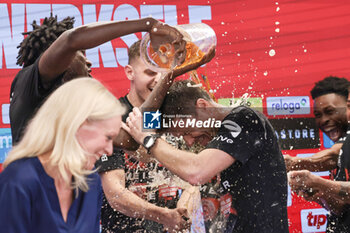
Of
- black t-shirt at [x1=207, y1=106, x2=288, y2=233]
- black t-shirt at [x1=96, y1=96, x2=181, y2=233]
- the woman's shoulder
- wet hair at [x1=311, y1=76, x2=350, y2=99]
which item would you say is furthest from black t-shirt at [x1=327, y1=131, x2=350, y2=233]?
the woman's shoulder

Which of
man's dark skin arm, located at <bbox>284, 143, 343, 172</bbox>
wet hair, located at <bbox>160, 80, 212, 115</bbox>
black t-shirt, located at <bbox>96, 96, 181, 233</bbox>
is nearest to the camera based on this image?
wet hair, located at <bbox>160, 80, 212, 115</bbox>

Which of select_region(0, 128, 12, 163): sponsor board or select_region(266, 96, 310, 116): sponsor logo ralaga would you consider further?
select_region(266, 96, 310, 116): sponsor logo ralaga

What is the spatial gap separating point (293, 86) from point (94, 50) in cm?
150

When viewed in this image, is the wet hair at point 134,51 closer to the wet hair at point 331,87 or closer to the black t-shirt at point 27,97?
the black t-shirt at point 27,97

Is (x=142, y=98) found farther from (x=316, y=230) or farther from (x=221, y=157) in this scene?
(x=316, y=230)

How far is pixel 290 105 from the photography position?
3682 millimetres

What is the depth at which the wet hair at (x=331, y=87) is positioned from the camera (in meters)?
3.38

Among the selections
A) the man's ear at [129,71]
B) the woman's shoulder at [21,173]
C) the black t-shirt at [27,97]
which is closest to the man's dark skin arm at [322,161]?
the man's ear at [129,71]

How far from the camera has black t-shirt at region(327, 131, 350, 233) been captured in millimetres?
2848

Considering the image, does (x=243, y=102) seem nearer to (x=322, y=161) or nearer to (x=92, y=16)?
(x=322, y=161)

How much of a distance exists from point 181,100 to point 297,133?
6.07ft

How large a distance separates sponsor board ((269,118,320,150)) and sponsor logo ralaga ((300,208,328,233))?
1.62 feet

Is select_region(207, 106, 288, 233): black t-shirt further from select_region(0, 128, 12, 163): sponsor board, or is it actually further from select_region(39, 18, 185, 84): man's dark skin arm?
select_region(0, 128, 12, 163): sponsor board

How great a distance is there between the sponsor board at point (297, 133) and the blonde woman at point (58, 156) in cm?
240
